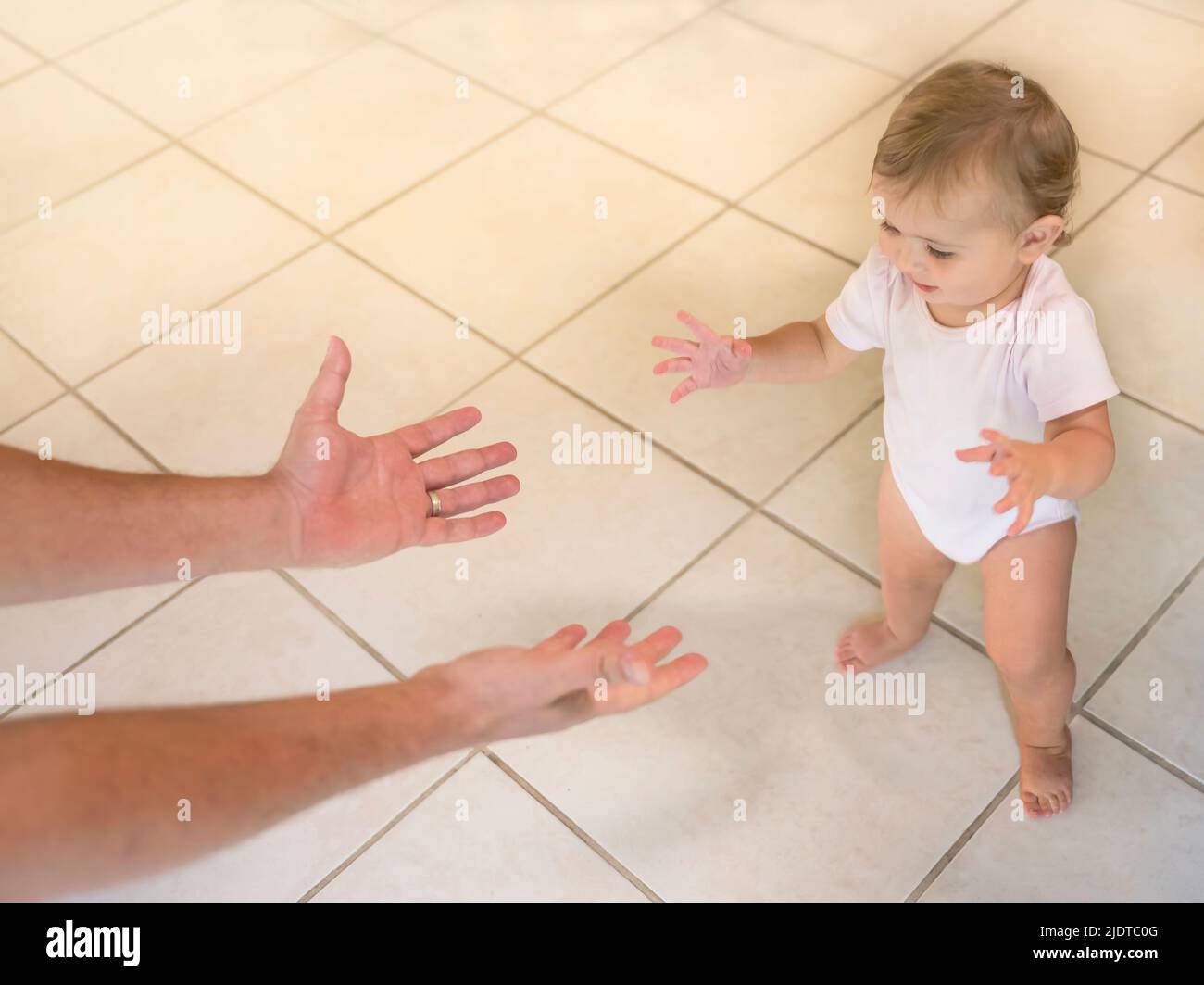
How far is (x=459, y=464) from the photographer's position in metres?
1.16

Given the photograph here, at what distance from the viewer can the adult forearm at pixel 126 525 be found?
1.00 m

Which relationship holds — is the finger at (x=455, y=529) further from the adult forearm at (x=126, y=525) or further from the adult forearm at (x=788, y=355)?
the adult forearm at (x=788, y=355)

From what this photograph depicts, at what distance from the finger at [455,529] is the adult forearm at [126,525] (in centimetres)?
14

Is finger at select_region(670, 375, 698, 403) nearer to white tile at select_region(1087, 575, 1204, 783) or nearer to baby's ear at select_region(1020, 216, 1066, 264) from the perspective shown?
baby's ear at select_region(1020, 216, 1066, 264)

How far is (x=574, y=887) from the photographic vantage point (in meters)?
1.10

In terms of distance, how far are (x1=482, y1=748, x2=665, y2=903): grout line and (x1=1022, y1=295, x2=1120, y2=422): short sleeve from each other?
619 mm

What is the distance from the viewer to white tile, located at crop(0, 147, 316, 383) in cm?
172

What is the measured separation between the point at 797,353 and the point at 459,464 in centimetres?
39

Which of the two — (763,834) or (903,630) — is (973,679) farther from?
(763,834)

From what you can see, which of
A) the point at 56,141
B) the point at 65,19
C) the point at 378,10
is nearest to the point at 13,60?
the point at 65,19

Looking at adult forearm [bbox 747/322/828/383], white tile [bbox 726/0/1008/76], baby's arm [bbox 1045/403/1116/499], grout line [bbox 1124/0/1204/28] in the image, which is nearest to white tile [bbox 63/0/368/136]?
white tile [bbox 726/0/1008/76]

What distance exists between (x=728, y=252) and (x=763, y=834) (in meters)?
0.98

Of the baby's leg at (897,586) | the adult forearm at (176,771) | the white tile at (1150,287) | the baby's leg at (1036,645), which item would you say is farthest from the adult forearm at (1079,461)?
the white tile at (1150,287)
